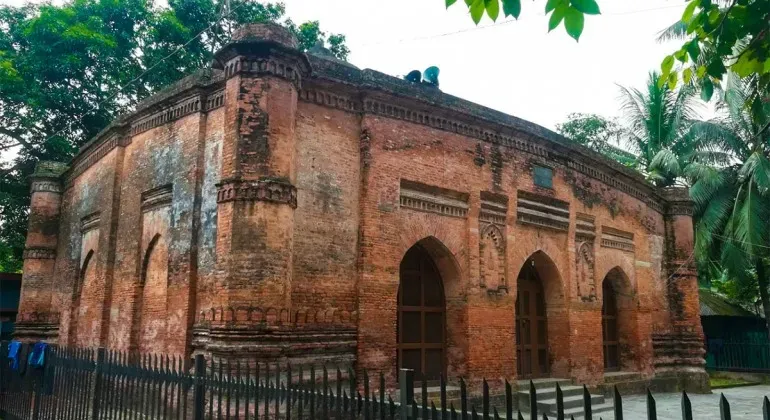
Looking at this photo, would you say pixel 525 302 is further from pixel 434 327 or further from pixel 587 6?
pixel 587 6

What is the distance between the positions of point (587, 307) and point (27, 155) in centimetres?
1494

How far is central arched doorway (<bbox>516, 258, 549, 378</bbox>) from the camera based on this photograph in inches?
452

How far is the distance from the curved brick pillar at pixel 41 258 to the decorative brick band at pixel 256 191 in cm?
787

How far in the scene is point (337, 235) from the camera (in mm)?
8703

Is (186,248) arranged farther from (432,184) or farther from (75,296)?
(75,296)

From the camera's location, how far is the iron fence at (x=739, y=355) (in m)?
18.2

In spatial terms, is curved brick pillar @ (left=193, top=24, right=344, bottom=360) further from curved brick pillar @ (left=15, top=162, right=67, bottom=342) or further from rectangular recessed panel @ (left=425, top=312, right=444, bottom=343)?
curved brick pillar @ (left=15, top=162, right=67, bottom=342)

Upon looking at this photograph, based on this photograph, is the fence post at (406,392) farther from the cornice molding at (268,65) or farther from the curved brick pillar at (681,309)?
the curved brick pillar at (681,309)

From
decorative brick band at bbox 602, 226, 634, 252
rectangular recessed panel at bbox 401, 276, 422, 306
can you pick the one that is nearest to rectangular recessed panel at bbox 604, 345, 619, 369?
decorative brick band at bbox 602, 226, 634, 252

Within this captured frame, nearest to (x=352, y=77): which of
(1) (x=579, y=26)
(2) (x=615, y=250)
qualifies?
(1) (x=579, y=26)

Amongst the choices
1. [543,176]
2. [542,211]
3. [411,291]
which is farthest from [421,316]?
[543,176]

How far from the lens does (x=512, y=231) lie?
10.9 meters

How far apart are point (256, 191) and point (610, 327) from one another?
9.58 m

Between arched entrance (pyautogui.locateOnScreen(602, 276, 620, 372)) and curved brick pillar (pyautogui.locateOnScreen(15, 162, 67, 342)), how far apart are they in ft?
39.0
